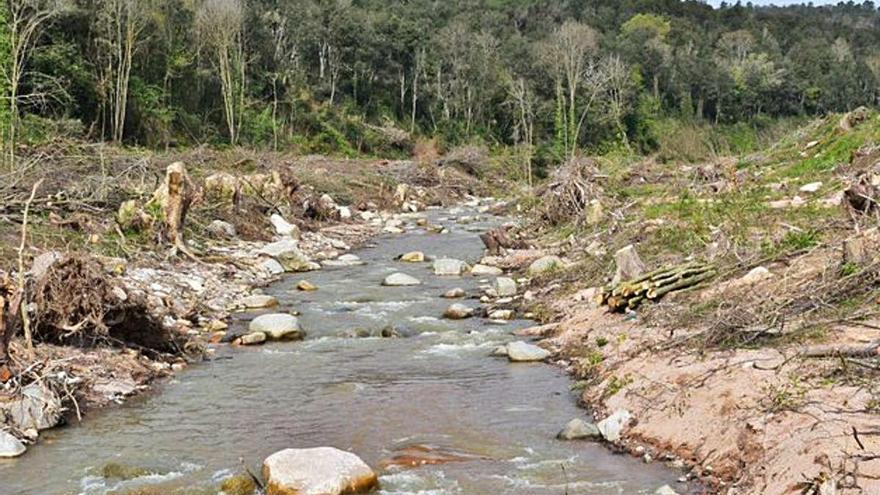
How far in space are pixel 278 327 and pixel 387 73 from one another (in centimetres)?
4518

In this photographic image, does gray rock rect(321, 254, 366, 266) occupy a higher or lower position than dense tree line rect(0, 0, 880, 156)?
lower

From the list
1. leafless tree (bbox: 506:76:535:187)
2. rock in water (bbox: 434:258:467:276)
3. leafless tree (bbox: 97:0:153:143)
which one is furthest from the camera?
leafless tree (bbox: 506:76:535:187)

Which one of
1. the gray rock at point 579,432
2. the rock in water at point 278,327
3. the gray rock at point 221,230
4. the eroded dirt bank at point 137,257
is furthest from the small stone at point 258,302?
the gray rock at point 579,432

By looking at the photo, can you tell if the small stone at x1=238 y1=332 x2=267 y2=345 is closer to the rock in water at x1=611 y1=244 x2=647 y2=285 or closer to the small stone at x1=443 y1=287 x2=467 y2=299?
the small stone at x1=443 y1=287 x2=467 y2=299

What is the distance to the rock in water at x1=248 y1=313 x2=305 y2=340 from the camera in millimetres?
11406

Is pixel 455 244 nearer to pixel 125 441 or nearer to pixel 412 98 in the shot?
pixel 125 441

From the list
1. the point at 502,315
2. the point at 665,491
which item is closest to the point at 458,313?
the point at 502,315

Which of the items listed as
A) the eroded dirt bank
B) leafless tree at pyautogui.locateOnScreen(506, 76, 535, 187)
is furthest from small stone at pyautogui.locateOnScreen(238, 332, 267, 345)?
leafless tree at pyautogui.locateOnScreen(506, 76, 535, 187)

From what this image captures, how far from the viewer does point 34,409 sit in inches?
297

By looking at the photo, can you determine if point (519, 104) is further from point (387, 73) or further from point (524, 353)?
point (524, 353)

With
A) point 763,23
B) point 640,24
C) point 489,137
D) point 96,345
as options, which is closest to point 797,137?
point 96,345

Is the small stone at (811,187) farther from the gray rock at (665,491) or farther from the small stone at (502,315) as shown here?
the gray rock at (665,491)

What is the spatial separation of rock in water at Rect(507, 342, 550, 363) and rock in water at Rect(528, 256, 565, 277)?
4531 millimetres

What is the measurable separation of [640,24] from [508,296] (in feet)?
268
